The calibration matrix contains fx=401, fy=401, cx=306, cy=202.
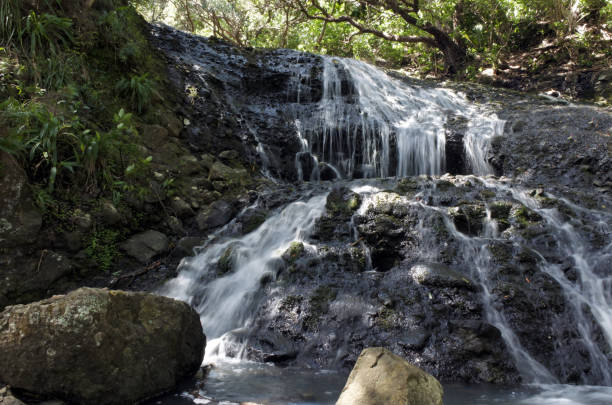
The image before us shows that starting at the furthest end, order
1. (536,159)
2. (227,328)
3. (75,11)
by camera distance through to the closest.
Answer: (536,159)
(75,11)
(227,328)

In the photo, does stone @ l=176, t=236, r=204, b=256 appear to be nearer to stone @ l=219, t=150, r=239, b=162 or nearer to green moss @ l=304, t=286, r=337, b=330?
green moss @ l=304, t=286, r=337, b=330

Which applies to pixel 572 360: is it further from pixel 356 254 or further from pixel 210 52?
pixel 210 52

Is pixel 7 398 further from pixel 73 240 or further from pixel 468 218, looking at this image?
pixel 468 218

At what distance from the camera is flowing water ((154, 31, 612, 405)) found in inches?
129

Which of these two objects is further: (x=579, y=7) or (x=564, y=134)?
(x=579, y=7)

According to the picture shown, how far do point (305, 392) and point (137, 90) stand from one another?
20.1 feet

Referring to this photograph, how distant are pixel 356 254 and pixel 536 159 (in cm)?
495

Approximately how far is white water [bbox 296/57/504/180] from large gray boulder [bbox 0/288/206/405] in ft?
20.0

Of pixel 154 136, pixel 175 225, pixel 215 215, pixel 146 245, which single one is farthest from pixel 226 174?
pixel 146 245

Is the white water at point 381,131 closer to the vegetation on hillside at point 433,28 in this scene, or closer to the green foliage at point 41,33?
the vegetation on hillside at point 433,28

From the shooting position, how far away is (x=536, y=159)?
7805 mm

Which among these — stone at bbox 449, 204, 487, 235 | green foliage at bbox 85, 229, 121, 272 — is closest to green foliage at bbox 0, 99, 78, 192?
green foliage at bbox 85, 229, 121, 272

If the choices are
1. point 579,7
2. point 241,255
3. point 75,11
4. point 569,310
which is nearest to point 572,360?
point 569,310

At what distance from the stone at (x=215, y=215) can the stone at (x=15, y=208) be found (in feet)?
7.10
